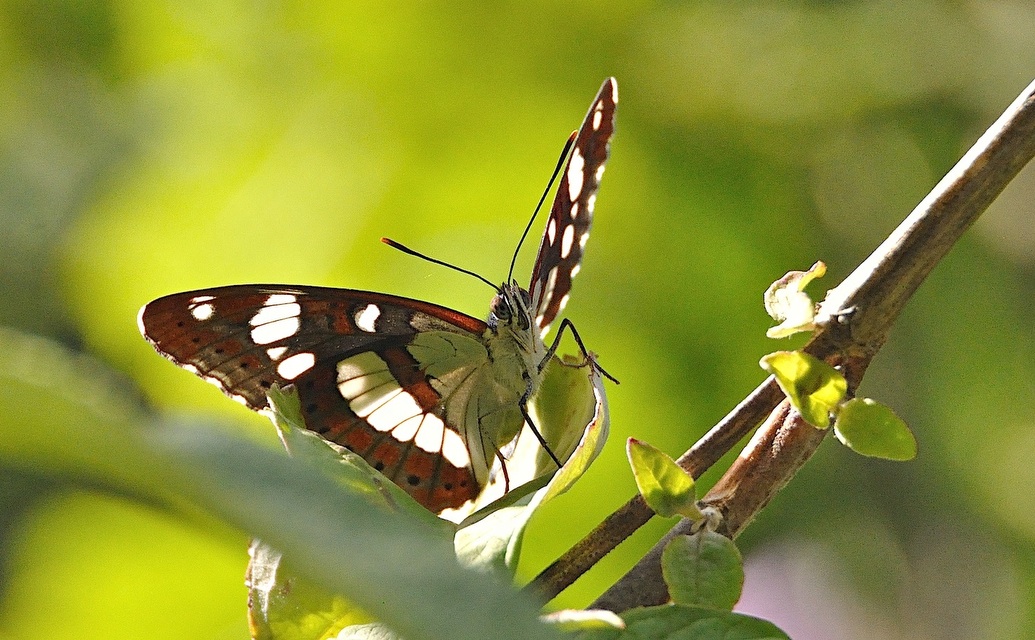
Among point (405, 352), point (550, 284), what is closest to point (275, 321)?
point (405, 352)

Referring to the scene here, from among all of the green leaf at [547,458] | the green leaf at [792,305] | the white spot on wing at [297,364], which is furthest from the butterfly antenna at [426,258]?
the green leaf at [792,305]

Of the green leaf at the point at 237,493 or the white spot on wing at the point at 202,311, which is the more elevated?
the green leaf at the point at 237,493

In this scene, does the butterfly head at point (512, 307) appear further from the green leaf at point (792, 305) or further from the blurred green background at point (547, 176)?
the green leaf at point (792, 305)

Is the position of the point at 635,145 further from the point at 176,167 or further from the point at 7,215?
the point at 7,215

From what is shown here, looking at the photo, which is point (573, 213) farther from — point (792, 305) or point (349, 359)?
point (792, 305)

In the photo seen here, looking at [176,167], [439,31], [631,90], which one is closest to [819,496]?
[631,90]

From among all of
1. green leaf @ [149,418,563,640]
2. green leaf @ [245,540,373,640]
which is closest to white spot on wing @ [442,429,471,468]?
green leaf @ [245,540,373,640]

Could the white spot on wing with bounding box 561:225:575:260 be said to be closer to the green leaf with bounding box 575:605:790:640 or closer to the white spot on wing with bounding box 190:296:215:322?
the white spot on wing with bounding box 190:296:215:322
